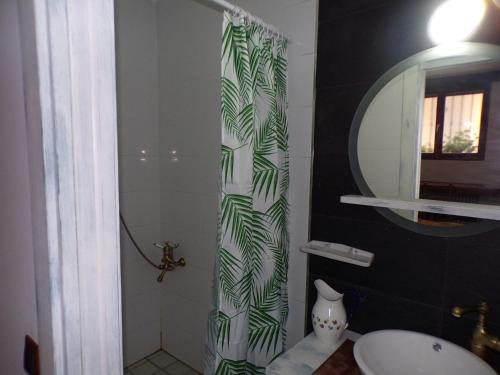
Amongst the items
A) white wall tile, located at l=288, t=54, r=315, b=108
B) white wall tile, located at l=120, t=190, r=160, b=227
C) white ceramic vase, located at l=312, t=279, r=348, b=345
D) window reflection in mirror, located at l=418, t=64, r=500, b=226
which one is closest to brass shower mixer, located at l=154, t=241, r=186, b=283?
white wall tile, located at l=120, t=190, r=160, b=227

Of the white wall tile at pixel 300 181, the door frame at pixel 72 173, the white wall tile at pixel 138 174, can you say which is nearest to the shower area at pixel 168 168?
the white wall tile at pixel 138 174

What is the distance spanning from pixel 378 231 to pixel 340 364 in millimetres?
547

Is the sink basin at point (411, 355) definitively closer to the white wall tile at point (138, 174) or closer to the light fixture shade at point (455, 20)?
the light fixture shade at point (455, 20)

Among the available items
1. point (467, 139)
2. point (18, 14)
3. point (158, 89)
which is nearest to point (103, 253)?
point (18, 14)

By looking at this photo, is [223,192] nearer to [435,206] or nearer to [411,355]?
[435,206]

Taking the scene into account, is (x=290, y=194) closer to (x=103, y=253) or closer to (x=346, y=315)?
(x=346, y=315)

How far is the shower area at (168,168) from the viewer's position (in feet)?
6.22

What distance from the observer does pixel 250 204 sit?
128 cm

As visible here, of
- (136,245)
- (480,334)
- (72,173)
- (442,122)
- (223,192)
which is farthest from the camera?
(136,245)

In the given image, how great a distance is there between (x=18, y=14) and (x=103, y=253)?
0.43 m

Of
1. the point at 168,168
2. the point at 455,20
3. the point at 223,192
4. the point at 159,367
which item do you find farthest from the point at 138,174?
the point at 455,20

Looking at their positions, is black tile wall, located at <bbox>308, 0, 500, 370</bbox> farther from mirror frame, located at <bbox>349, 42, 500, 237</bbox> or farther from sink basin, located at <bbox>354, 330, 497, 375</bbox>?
sink basin, located at <bbox>354, 330, 497, 375</bbox>

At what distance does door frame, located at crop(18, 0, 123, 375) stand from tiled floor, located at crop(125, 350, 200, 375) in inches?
71.7

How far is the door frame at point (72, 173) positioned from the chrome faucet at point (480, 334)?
1.15m
